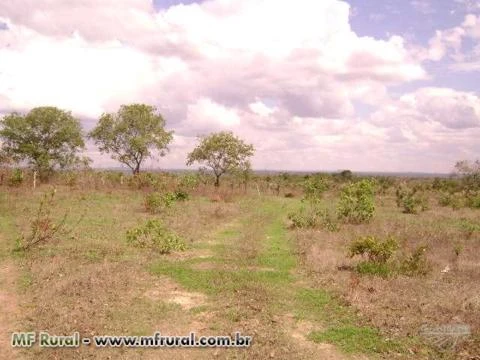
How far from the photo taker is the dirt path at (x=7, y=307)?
773 cm

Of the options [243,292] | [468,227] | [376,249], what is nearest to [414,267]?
[376,249]

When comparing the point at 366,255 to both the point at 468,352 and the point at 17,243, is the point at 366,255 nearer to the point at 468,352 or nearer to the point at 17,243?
the point at 468,352

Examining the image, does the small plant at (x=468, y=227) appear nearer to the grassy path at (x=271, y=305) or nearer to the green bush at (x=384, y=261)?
the green bush at (x=384, y=261)

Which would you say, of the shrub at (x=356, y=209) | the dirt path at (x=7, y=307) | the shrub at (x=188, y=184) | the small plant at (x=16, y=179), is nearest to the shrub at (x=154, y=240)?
the dirt path at (x=7, y=307)

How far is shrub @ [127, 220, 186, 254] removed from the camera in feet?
49.6

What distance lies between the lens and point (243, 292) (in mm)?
10828

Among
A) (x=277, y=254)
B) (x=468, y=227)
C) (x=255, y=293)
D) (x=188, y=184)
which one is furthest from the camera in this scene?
(x=188, y=184)

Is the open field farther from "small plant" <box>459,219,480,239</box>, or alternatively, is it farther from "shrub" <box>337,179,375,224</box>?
"shrub" <box>337,179,375,224</box>

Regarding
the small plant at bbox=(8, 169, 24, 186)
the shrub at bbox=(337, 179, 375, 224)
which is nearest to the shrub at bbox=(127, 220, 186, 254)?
the shrub at bbox=(337, 179, 375, 224)

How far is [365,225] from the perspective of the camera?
73.8ft

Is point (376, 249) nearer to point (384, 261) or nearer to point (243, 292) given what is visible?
point (384, 261)

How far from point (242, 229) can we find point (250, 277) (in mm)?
8386

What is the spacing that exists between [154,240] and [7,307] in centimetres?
622

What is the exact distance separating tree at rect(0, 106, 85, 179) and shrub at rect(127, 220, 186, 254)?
98.9ft
